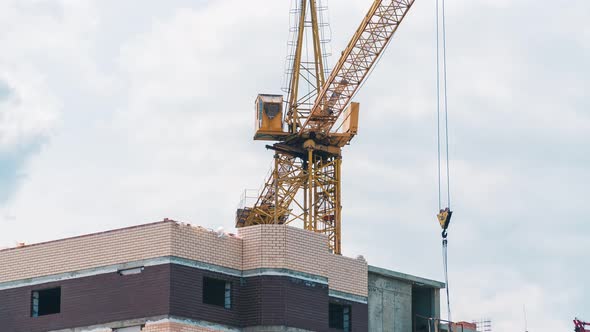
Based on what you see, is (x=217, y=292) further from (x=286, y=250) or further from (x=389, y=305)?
(x=389, y=305)

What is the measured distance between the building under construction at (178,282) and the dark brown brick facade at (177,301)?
0.15 ft

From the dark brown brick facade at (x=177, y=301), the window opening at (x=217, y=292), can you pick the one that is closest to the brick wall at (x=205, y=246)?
the dark brown brick facade at (x=177, y=301)

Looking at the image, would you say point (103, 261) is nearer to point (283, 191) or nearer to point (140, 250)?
point (140, 250)

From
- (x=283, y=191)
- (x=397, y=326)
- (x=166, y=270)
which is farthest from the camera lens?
(x=283, y=191)

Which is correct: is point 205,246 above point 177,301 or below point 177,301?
above

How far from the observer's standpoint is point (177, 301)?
69.0 m

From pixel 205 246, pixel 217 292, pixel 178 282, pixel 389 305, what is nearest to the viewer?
pixel 178 282

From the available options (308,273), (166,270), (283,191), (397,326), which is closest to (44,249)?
(166,270)

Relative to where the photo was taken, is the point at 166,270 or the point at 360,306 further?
the point at 360,306

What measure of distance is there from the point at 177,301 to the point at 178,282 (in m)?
0.90

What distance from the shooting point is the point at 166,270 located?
69250 millimetres

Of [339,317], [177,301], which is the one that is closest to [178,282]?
[177,301]

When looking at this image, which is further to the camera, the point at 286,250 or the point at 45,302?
the point at 45,302

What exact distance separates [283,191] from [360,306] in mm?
48703
